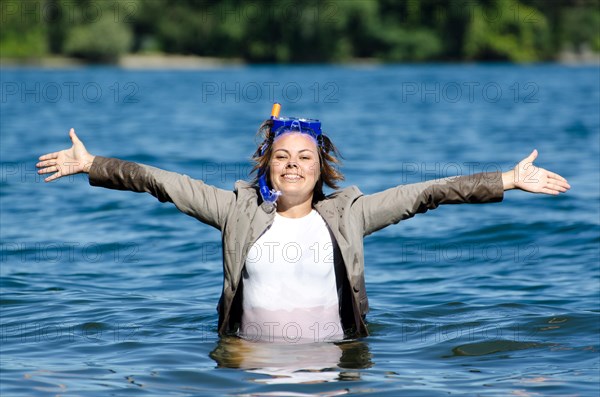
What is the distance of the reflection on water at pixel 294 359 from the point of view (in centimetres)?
702

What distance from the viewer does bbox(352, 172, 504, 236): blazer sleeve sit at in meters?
6.93

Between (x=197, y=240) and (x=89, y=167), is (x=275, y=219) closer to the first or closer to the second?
(x=89, y=167)

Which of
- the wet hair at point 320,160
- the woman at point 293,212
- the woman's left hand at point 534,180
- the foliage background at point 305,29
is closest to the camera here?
the woman's left hand at point 534,180

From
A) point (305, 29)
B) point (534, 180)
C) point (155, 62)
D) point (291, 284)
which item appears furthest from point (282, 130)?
point (155, 62)

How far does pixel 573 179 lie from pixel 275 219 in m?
11.8

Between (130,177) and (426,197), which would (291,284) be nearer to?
(426,197)

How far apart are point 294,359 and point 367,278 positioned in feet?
13.5

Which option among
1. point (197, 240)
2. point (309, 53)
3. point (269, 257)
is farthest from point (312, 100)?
point (309, 53)

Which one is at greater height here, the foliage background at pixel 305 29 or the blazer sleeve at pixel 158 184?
the foliage background at pixel 305 29

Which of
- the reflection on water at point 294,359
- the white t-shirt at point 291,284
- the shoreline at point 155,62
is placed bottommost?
the reflection on water at point 294,359

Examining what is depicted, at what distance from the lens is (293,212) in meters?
7.34

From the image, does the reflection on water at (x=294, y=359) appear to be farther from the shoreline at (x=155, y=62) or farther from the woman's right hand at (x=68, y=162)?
the shoreline at (x=155, y=62)

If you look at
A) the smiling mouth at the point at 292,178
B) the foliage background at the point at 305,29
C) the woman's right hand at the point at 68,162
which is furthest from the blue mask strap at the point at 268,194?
the foliage background at the point at 305,29

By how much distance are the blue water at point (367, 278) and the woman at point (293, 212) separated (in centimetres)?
33
